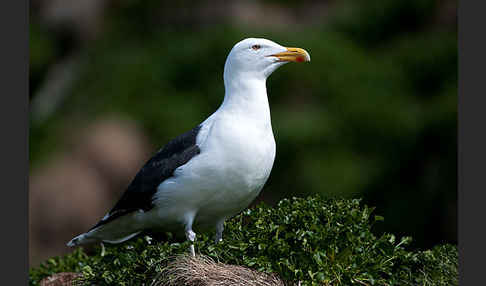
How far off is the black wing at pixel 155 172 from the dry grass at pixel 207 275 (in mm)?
655

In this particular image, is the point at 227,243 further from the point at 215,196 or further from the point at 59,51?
the point at 59,51

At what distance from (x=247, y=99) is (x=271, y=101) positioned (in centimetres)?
751

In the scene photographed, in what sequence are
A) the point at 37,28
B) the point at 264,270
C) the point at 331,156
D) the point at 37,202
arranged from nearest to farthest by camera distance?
the point at 264,270, the point at 37,202, the point at 331,156, the point at 37,28

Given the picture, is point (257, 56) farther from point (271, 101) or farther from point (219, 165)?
point (271, 101)

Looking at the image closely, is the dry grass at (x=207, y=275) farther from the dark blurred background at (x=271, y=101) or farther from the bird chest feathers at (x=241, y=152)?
the dark blurred background at (x=271, y=101)

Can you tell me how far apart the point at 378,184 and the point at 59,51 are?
22.6ft

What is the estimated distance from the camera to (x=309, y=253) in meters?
6.01

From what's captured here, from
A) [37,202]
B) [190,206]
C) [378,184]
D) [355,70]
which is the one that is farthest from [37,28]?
[190,206]

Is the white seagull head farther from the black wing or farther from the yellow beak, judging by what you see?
the black wing

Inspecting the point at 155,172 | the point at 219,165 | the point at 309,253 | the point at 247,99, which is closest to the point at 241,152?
the point at 219,165

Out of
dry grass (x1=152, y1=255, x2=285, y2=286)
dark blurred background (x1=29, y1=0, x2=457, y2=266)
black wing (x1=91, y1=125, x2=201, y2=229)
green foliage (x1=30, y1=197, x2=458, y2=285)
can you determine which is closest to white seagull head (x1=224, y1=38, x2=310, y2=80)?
black wing (x1=91, y1=125, x2=201, y2=229)

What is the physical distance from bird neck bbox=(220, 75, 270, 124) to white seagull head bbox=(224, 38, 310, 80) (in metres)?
0.05

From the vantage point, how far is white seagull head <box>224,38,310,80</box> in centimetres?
648

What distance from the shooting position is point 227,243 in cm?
626
